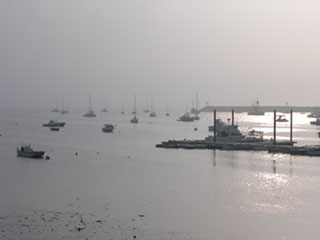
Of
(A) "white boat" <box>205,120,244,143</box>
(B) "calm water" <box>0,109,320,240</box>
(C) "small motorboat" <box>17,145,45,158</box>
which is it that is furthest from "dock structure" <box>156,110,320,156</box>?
(C) "small motorboat" <box>17,145,45,158</box>

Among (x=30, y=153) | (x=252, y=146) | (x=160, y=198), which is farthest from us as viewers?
(x=252, y=146)

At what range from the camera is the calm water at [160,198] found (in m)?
30.2

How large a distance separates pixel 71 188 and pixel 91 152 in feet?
117

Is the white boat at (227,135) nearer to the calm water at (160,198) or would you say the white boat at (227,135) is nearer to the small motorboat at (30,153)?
the calm water at (160,198)

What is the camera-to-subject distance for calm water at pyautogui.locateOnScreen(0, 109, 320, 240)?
3017 centimetres

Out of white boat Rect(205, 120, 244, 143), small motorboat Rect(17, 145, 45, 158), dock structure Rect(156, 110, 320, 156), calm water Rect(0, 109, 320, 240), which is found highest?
white boat Rect(205, 120, 244, 143)

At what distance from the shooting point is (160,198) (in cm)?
3922

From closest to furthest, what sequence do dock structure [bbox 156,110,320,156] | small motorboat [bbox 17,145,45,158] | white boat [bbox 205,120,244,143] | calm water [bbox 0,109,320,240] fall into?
calm water [bbox 0,109,320,240] < small motorboat [bbox 17,145,45,158] < dock structure [bbox 156,110,320,156] < white boat [bbox 205,120,244,143]

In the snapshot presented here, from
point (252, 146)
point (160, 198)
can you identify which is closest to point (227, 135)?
point (252, 146)

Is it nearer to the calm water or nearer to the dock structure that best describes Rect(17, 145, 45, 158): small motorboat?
the calm water

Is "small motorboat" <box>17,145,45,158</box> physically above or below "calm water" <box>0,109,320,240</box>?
above

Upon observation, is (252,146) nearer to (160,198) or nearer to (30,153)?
(30,153)

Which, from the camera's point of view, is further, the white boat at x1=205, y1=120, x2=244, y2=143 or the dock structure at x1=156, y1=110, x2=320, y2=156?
the white boat at x1=205, y1=120, x2=244, y2=143

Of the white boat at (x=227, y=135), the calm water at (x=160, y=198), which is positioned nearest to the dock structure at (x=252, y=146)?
the white boat at (x=227, y=135)
